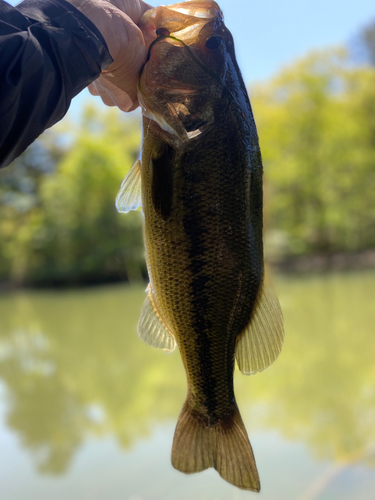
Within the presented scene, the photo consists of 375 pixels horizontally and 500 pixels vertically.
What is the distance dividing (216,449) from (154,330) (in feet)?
1.33

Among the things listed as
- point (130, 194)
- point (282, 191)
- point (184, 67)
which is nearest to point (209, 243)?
point (130, 194)

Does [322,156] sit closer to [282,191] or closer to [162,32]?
[282,191]

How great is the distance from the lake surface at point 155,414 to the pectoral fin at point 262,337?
3065mm

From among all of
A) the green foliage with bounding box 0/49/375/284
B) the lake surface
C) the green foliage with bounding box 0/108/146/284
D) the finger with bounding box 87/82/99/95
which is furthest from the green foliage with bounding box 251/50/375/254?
the finger with bounding box 87/82/99/95

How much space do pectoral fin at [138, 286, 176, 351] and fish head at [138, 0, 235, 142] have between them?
0.56 metres

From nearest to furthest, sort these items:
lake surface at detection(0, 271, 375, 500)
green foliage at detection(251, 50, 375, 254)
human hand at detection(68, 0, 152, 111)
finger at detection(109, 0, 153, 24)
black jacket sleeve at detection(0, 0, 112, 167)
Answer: black jacket sleeve at detection(0, 0, 112, 167) → human hand at detection(68, 0, 152, 111) → finger at detection(109, 0, 153, 24) → lake surface at detection(0, 271, 375, 500) → green foliage at detection(251, 50, 375, 254)

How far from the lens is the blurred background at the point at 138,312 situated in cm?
469

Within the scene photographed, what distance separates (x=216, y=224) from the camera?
1284mm

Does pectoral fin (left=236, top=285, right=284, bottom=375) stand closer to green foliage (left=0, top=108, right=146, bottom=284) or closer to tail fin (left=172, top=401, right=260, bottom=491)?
tail fin (left=172, top=401, right=260, bottom=491)

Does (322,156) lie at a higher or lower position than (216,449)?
higher

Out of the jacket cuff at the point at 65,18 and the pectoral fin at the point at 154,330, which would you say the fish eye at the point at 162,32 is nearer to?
the jacket cuff at the point at 65,18

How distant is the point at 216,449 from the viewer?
1.34m

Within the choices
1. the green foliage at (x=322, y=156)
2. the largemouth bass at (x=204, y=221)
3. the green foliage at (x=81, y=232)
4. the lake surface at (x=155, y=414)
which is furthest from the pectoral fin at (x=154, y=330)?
the green foliage at (x=322, y=156)

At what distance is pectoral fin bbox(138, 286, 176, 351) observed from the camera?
1.43 metres
